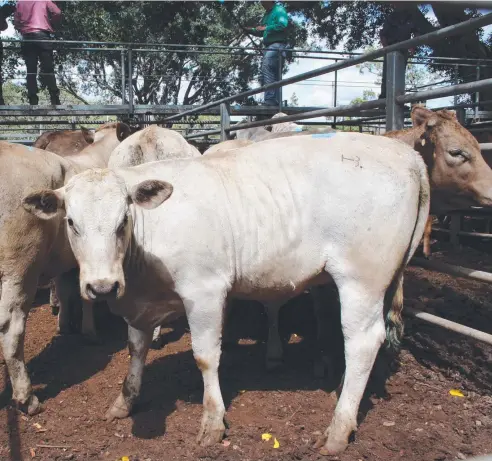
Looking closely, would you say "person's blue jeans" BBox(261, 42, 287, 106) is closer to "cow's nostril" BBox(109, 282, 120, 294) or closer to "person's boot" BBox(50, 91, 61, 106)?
"person's boot" BBox(50, 91, 61, 106)

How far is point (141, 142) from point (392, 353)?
3.18m

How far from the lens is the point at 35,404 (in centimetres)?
370

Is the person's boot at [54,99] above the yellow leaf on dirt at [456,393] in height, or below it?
above

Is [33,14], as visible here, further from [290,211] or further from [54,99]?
[290,211]

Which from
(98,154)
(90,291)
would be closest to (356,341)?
(90,291)

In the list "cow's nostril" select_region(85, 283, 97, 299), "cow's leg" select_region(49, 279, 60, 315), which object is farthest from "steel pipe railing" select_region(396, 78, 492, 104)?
"cow's leg" select_region(49, 279, 60, 315)

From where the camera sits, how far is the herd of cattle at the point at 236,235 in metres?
3.18

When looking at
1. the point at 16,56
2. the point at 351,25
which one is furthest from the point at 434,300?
the point at 16,56

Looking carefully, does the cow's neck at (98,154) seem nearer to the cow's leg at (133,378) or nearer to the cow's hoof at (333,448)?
the cow's leg at (133,378)

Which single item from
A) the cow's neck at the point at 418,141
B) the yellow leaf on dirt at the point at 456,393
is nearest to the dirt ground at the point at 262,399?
the yellow leaf on dirt at the point at 456,393

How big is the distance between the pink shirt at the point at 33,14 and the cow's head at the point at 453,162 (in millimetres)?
8232

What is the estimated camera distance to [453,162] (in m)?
3.90

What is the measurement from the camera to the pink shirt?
376 inches

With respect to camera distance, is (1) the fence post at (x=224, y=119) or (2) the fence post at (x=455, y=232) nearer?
(1) the fence post at (x=224, y=119)
